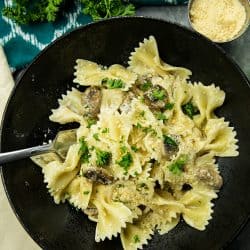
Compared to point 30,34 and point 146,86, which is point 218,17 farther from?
point 30,34

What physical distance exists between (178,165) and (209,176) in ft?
0.63

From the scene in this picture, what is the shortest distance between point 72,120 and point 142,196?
0.66 meters

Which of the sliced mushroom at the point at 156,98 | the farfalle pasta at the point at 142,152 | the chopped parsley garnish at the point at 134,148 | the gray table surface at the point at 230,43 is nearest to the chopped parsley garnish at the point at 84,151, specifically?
the farfalle pasta at the point at 142,152

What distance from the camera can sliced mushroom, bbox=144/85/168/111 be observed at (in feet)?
12.8

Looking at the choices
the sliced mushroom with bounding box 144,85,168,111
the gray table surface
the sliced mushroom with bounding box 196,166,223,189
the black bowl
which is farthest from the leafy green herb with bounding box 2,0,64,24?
the sliced mushroom with bounding box 196,166,223,189

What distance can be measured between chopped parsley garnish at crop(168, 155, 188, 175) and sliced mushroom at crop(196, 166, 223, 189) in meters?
0.10

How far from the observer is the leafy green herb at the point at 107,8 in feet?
13.7

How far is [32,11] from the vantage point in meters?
Answer: 4.36

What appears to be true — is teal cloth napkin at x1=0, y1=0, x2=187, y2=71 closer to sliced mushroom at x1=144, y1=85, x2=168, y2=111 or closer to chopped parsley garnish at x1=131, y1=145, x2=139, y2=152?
sliced mushroom at x1=144, y1=85, x2=168, y2=111

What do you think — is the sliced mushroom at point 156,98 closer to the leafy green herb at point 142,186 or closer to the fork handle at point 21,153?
the leafy green herb at point 142,186

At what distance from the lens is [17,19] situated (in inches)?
169

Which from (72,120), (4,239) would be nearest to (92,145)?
(72,120)

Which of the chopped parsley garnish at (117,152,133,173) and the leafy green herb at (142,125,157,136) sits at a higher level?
the leafy green herb at (142,125,157,136)

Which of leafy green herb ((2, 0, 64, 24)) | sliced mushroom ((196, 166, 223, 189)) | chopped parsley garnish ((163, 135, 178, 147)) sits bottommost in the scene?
sliced mushroom ((196, 166, 223, 189))
